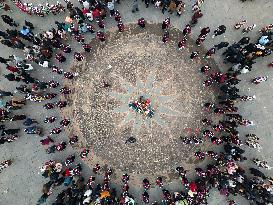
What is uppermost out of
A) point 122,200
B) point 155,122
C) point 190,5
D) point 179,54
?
point 190,5

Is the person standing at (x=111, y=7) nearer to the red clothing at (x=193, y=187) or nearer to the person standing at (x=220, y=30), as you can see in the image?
the person standing at (x=220, y=30)

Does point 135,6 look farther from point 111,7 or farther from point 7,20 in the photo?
point 7,20

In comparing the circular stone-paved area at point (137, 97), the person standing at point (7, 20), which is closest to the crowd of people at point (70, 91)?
the person standing at point (7, 20)

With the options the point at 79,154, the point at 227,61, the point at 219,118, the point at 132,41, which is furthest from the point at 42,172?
the point at 227,61

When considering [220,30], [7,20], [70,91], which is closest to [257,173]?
[220,30]

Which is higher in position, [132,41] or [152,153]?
[132,41]

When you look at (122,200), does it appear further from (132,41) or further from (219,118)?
(132,41)

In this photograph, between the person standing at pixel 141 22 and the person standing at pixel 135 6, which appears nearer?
the person standing at pixel 141 22
